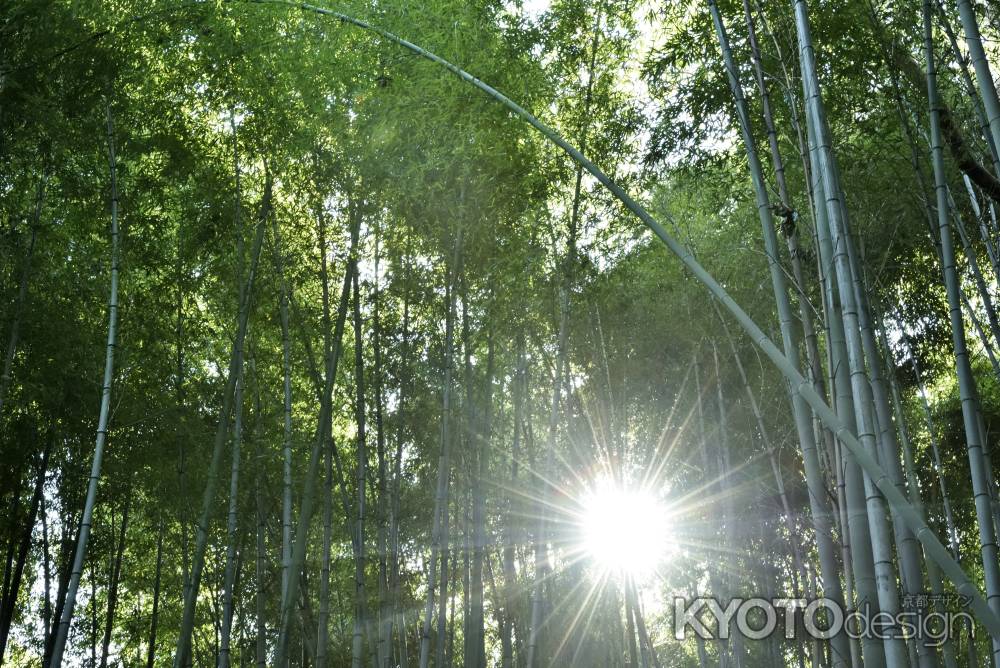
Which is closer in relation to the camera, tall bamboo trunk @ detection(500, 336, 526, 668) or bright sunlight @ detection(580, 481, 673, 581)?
tall bamboo trunk @ detection(500, 336, 526, 668)

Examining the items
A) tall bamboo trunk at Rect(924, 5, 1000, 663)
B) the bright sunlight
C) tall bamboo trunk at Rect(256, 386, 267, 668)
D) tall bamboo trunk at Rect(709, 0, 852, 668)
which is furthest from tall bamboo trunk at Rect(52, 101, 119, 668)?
tall bamboo trunk at Rect(924, 5, 1000, 663)

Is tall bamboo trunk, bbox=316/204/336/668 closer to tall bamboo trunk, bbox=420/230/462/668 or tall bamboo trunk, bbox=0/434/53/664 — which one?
tall bamboo trunk, bbox=420/230/462/668

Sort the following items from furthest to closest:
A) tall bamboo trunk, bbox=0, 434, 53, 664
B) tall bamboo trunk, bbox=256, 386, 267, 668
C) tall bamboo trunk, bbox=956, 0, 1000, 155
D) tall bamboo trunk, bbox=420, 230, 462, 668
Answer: tall bamboo trunk, bbox=256, 386, 267, 668, tall bamboo trunk, bbox=0, 434, 53, 664, tall bamboo trunk, bbox=420, 230, 462, 668, tall bamboo trunk, bbox=956, 0, 1000, 155

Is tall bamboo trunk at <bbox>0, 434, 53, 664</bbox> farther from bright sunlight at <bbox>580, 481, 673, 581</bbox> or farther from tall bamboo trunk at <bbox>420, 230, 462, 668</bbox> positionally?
bright sunlight at <bbox>580, 481, 673, 581</bbox>

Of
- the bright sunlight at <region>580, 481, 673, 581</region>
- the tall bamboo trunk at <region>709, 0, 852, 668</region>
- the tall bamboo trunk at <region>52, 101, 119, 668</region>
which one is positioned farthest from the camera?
the bright sunlight at <region>580, 481, 673, 581</region>

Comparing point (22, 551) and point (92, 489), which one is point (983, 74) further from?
point (22, 551)

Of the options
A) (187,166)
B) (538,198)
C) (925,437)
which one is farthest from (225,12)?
(925,437)

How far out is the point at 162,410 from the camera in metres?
6.33

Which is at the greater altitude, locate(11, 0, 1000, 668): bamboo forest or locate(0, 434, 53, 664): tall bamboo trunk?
locate(11, 0, 1000, 668): bamboo forest

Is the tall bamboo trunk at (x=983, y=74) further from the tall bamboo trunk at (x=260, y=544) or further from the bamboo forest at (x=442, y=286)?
the tall bamboo trunk at (x=260, y=544)

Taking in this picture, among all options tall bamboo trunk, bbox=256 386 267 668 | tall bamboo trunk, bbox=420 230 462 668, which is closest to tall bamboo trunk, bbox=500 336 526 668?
tall bamboo trunk, bbox=420 230 462 668

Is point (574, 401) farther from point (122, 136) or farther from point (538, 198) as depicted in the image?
point (122, 136)

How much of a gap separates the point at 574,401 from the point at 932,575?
13.5ft

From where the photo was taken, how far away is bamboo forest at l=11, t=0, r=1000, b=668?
4.93m
